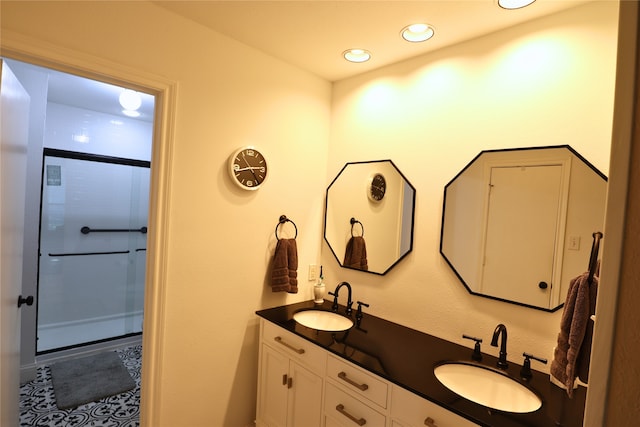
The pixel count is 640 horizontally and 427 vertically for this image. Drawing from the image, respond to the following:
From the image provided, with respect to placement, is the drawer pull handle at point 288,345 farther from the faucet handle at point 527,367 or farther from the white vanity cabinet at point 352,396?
the faucet handle at point 527,367

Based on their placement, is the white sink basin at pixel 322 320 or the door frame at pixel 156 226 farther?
the white sink basin at pixel 322 320

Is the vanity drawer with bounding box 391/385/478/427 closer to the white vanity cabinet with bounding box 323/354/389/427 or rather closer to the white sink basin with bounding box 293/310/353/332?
the white vanity cabinet with bounding box 323/354/389/427

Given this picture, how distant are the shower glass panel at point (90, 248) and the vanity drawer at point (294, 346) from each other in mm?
2372

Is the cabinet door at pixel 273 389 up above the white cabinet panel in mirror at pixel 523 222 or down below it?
below

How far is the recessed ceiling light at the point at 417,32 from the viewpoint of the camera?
1.62 m

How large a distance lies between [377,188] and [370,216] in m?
0.20

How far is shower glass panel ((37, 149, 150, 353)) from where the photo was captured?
3.09 metres

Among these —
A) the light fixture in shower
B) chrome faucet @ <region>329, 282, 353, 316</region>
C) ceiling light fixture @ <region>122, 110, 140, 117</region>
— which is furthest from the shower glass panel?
chrome faucet @ <region>329, 282, 353, 316</region>

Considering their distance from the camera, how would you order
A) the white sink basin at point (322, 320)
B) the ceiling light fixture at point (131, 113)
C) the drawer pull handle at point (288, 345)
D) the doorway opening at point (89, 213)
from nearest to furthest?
the drawer pull handle at point (288, 345), the white sink basin at point (322, 320), the doorway opening at point (89, 213), the ceiling light fixture at point (131, 113)

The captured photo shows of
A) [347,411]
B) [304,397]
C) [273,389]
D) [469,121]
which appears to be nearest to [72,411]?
[273,389]

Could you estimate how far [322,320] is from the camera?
210 cm

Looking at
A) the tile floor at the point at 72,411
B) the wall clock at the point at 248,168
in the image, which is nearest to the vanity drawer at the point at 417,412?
the wall clock at the point at 248,168

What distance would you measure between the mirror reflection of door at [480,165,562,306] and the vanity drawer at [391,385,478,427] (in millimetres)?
675

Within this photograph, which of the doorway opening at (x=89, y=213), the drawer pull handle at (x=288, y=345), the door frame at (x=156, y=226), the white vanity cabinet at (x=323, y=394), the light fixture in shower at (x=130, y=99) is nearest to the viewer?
→ the white vanity cabinet at (x=323, y=394)
